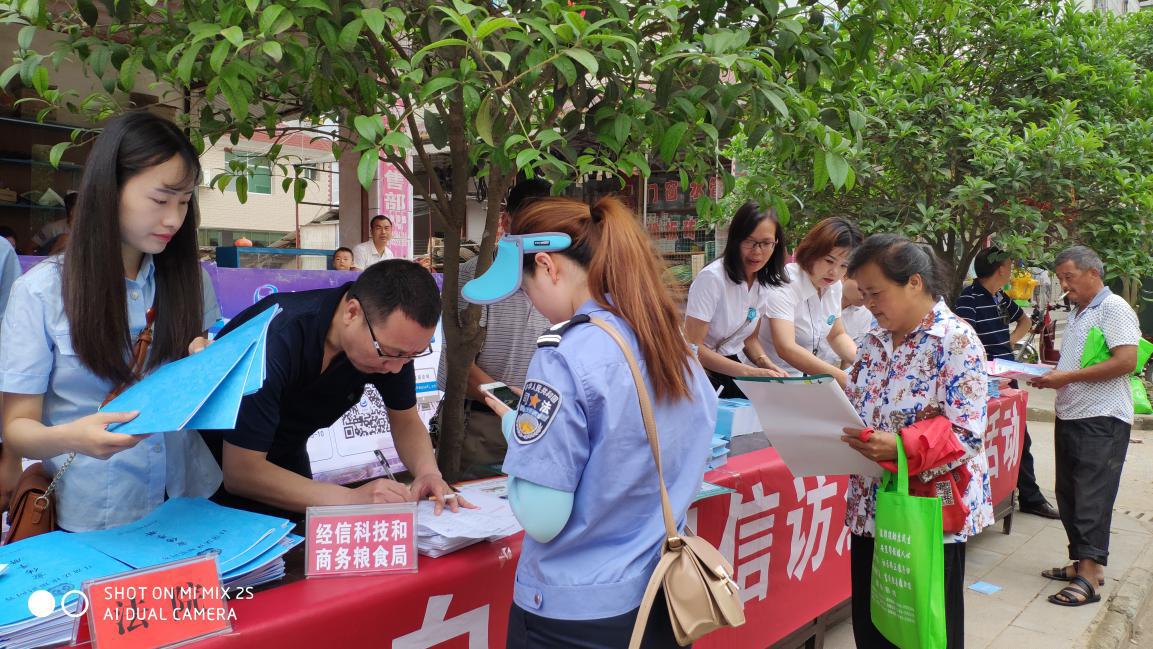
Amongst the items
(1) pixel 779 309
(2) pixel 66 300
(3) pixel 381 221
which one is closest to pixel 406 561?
(2) pixel 66 300

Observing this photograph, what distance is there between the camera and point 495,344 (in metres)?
2.80

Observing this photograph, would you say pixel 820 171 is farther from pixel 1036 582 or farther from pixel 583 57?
pixel 1036 582

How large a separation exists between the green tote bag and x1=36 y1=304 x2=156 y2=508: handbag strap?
A: 1.75m

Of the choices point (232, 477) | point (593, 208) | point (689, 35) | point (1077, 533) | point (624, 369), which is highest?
point (689, 35)

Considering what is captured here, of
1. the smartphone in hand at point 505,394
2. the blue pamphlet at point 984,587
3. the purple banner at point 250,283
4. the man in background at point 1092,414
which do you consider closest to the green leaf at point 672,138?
the smartphone in hand at point 505,394

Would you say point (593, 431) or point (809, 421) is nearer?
point (593, 431)

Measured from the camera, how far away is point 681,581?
1361 mm

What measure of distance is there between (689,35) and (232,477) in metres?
1.57

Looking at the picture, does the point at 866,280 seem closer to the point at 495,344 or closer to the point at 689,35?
the point at 689,35

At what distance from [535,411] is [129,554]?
0.75 metres

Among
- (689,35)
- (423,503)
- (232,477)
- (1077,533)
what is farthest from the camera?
(1077,533)

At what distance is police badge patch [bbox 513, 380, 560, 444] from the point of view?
130cm

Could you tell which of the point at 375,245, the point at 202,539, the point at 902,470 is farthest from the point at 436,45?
the point at 375,245

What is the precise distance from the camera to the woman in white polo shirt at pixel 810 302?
3.56 m
